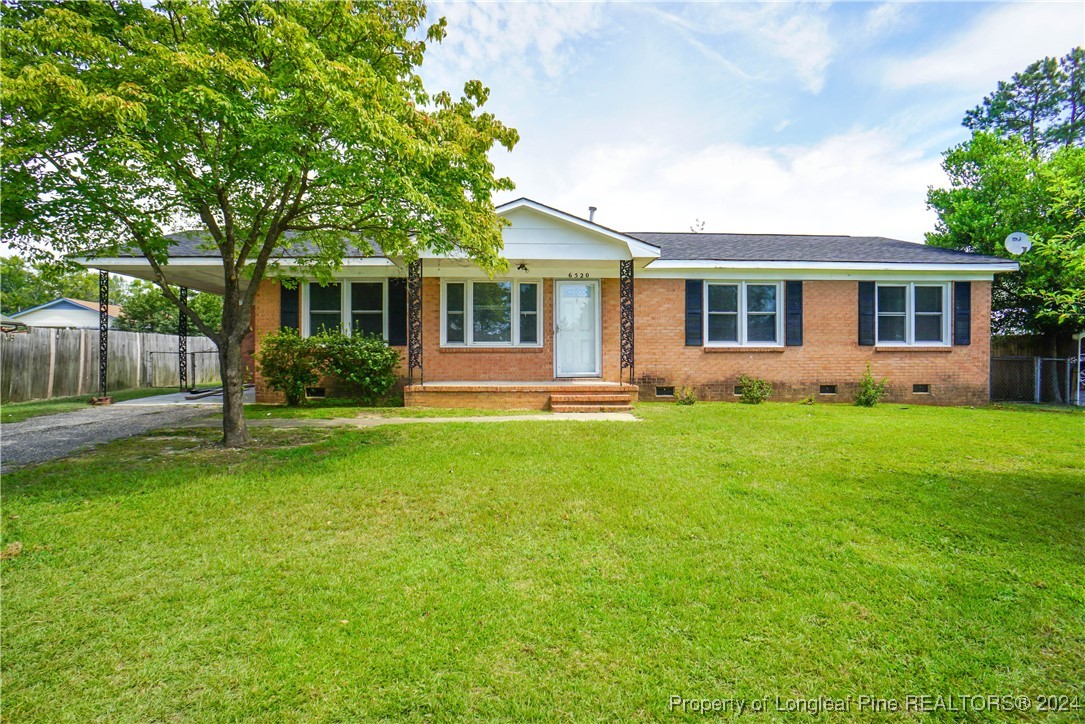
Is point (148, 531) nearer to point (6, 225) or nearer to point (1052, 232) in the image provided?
point (6, 225)

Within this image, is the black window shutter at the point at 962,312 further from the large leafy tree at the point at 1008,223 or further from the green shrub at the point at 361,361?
the green shrub at the point at 361,361

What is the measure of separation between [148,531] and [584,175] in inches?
603

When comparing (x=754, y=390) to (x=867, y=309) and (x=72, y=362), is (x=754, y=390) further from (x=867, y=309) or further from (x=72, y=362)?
(x=72, y=362)

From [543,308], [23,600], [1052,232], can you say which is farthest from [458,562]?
[1052,232]

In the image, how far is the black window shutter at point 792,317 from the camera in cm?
1181

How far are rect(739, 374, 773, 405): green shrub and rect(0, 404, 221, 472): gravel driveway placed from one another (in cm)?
1184

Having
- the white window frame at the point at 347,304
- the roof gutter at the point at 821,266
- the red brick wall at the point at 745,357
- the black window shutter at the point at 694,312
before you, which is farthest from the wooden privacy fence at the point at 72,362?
the black window shutter at the point at 694,312

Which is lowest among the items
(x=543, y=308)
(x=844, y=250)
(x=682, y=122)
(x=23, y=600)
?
(x=23, y=600)

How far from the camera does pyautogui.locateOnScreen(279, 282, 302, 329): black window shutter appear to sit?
→ 37.4 feet

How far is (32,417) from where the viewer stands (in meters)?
9.16

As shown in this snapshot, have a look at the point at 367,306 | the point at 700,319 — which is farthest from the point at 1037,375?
the point at 367,306

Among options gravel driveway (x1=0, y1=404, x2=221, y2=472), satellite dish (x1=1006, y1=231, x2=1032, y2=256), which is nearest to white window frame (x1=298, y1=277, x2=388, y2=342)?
gravel driveway (x1=0, y1=404, x2=221, y2=472)

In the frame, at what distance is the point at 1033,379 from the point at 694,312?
1040 centimetres

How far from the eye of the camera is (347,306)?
38.3 ft
